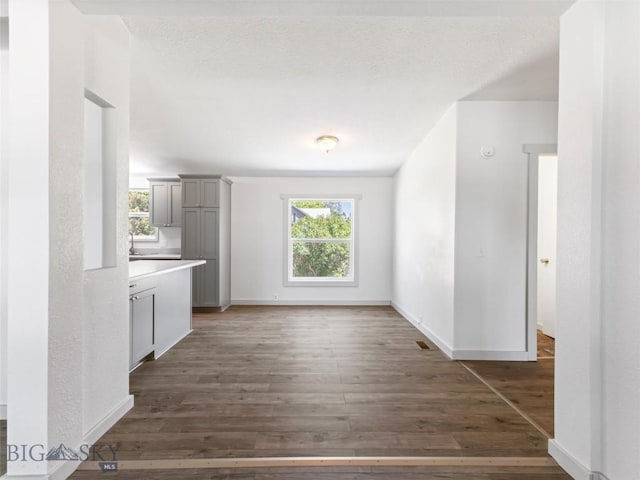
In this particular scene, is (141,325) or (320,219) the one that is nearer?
(141,325)

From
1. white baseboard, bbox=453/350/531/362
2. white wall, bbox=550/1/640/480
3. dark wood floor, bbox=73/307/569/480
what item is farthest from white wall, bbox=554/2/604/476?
white baseboard, bbox=453/350/531/362

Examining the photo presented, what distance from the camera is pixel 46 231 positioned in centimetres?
149

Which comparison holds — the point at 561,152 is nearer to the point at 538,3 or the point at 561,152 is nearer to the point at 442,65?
the point at 538,3

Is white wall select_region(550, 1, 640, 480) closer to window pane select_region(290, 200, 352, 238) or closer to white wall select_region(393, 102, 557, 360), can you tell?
white wall select_region(393, 102, 557, 360)

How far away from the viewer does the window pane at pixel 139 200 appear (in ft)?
21.0

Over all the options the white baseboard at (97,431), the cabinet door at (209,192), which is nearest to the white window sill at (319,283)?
the cabinet door at (209,192)

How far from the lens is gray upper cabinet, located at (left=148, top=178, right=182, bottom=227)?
6.00 m

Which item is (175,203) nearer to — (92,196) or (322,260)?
(322,260)

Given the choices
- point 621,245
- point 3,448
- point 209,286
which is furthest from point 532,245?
point 209,286

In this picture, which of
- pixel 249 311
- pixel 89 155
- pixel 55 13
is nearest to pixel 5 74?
pixel 89 155

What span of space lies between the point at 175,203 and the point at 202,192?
0.85 meters

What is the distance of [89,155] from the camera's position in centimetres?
200

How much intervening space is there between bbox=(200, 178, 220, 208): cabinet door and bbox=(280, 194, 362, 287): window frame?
1.17 m

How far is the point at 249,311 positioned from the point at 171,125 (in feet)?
9.86
